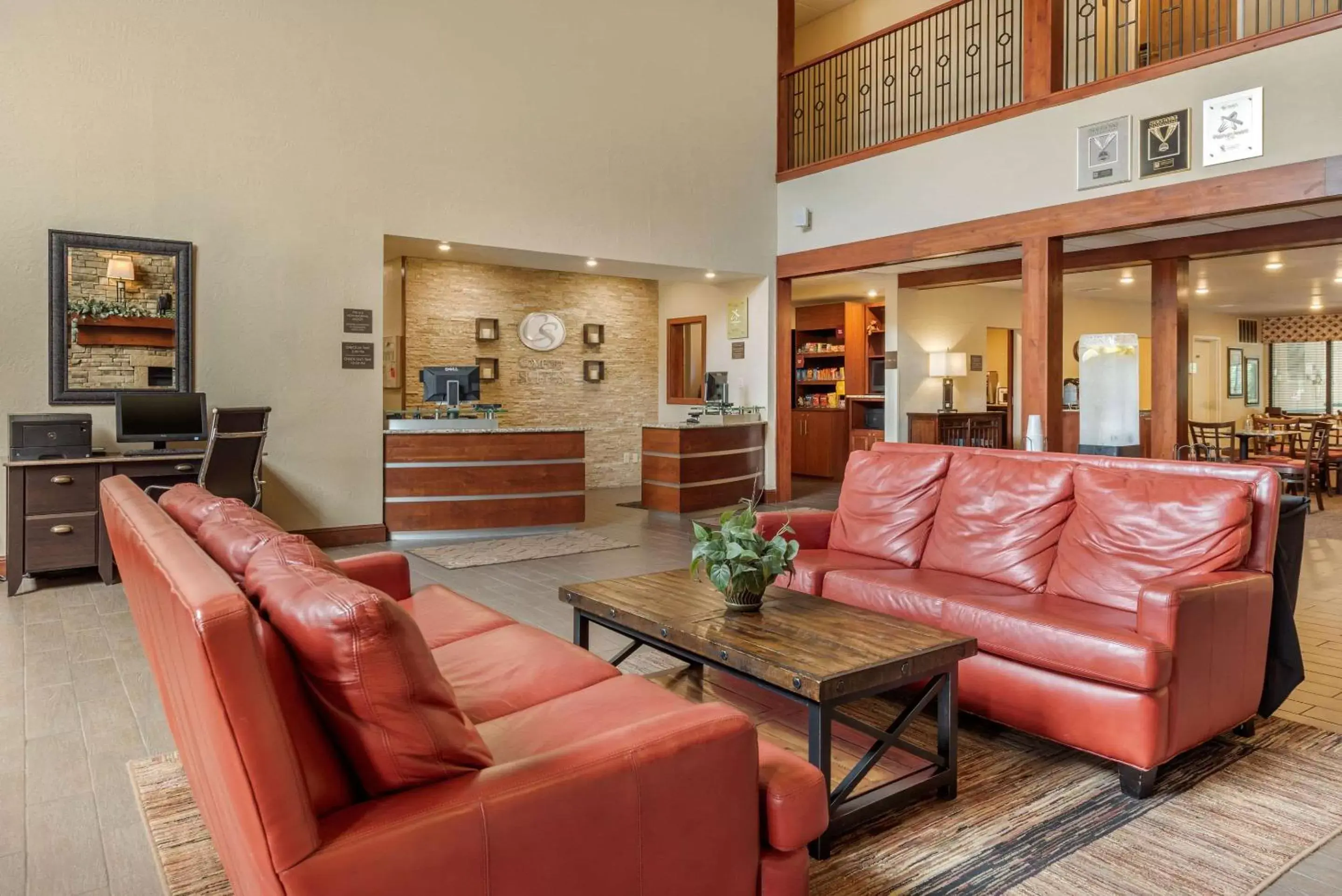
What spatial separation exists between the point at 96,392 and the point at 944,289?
8845mm

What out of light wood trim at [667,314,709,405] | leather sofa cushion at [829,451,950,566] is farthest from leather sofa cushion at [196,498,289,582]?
light wood trim at [667,314,709,405]

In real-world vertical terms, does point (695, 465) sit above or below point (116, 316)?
below

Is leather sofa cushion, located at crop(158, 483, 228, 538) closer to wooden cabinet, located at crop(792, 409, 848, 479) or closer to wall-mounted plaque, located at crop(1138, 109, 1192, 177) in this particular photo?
wall-mounted plaque, located at crop(1138, 109, 1192, 177)

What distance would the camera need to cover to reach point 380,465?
691 centimetres

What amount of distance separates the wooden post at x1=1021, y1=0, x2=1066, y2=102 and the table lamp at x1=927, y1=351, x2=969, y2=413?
3867 millimetres

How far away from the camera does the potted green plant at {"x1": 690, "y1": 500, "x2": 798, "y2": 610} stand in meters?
2.65

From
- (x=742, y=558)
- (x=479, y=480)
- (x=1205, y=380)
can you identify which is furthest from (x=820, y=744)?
(x=1205, y=380)

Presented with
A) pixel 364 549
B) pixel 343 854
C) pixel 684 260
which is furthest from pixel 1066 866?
pixel 684 260

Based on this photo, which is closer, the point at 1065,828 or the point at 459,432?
the point at 1065,828

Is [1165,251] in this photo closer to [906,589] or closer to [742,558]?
[906,589]

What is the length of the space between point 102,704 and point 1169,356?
8.40 m

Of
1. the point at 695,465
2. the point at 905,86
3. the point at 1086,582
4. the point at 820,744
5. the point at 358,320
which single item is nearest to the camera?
the point at 820,744

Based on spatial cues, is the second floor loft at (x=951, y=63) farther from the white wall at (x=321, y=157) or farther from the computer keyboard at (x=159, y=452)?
the computer keyboard at (x=159, y=452)

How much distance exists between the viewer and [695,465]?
8.38 meters
